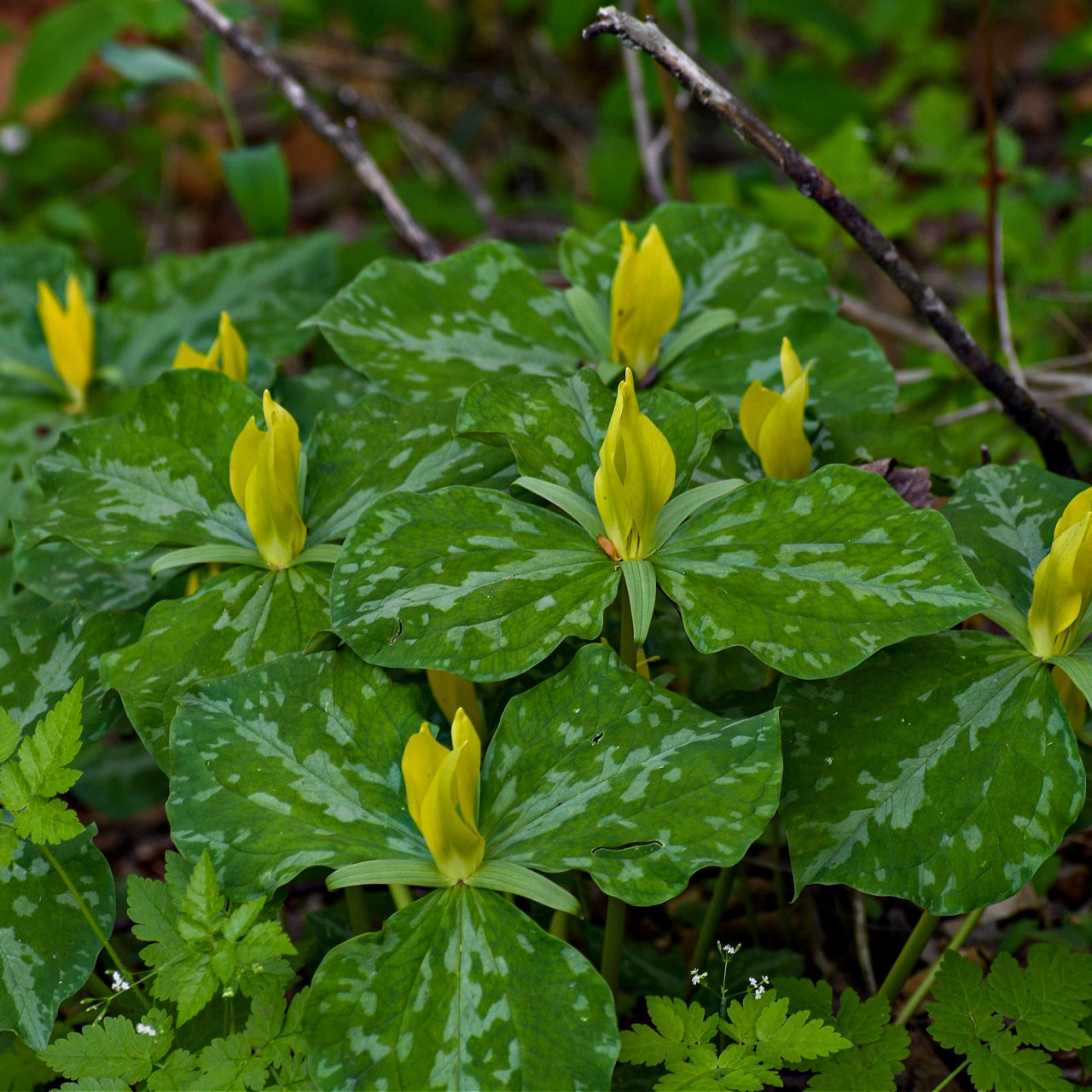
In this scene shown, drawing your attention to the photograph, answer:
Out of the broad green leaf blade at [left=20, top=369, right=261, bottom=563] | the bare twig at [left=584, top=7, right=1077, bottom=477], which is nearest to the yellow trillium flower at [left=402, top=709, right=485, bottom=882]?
the broad green leaf blade at [left=20, top=369, right=261, bottom=563]

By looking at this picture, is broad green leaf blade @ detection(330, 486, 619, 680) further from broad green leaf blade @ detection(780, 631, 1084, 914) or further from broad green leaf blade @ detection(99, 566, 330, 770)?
broad green leaf blade @ detection(780, 631, 1084, 914)

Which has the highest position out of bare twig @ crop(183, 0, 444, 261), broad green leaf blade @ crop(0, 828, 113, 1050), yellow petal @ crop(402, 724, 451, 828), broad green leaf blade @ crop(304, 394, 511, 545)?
bare twig @ crop(183, 0, 444, 261)

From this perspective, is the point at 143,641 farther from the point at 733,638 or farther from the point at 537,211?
the point at 537,211

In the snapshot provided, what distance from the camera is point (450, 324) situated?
161 cm

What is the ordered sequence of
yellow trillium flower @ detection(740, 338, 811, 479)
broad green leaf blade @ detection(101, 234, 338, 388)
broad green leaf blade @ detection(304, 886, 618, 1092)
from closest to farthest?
1. broad green leaf blade @ detection(304, 886, 618, 1092)
2. yellow trillium flower @ detection(740, 338, 811, 479)
3. broad green leaf blade @ detection(101, 234, 338, 388)

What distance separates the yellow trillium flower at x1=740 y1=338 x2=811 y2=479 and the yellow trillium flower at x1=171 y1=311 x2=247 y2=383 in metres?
0.70

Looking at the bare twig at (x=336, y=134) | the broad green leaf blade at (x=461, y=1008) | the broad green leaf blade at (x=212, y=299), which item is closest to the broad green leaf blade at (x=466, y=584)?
the broad green leaf blade at (x=461, y=1008)

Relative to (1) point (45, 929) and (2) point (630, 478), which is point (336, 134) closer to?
(2) point (630, 478)

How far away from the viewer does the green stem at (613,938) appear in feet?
3.85

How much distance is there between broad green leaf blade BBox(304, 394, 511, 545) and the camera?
133 centimetres

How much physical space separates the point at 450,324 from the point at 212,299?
788mm

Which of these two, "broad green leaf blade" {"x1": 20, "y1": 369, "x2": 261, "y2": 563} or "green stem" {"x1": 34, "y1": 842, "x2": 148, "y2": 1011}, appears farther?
"broad green leaf blade" {"x1": 20, "y1": 369, "x2": 261, "y2": 563}

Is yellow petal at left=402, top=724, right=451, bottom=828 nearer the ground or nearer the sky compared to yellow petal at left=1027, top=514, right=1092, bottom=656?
nearer the ground

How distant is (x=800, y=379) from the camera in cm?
126
